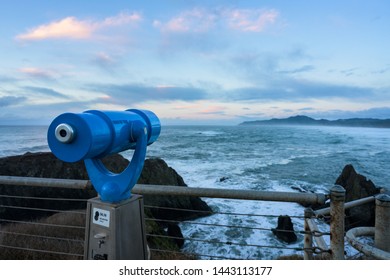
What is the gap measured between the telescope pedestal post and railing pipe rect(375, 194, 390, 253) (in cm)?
216

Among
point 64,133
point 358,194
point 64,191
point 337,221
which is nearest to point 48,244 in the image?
point 64,133

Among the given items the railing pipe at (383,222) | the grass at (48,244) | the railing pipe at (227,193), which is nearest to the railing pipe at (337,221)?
the railing pipe at (227,193)

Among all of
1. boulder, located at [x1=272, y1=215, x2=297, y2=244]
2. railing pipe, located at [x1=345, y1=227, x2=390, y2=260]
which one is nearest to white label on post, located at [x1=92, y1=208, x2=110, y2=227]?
railing pipe, located at [x1=345, y1=227, x2=390, y2=260]

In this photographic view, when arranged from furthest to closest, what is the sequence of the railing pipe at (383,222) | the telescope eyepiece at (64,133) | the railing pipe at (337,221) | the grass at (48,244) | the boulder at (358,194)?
1. the boulder at (358,194)
2. the grass at (48,244)
3. the railing pipe at (383,222)
4. the railing pipe at (337,221)
5. the telescope eyepiece at (64,133)

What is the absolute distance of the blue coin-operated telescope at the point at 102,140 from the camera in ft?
4.58

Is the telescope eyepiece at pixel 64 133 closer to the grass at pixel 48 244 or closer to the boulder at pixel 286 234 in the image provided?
the grass at pixel 48 244

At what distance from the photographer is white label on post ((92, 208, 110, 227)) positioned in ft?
5.37

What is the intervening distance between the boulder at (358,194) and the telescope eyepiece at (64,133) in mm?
11966

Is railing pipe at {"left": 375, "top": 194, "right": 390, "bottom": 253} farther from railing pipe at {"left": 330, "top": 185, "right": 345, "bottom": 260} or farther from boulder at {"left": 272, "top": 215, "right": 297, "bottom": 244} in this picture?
boulder at {"left": 272, "top": 215, "right": 297, "bottom": 244}

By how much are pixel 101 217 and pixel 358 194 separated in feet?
48.8

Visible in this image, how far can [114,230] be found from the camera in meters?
1.62

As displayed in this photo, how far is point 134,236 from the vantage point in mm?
1761
